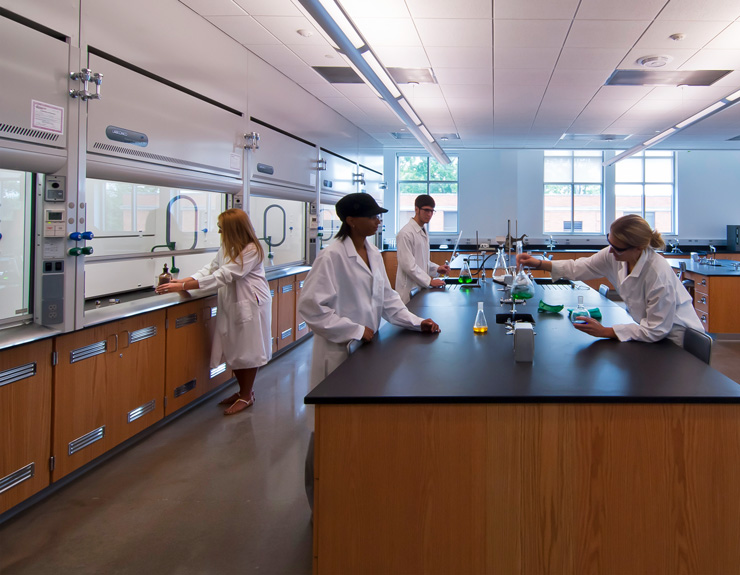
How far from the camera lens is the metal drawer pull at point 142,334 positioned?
10.1ft

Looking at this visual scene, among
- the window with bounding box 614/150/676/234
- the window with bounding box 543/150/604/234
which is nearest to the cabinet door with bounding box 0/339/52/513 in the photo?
the window with bounding box 543/150/604/234

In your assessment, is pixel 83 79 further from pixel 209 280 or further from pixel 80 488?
pixel 80 488

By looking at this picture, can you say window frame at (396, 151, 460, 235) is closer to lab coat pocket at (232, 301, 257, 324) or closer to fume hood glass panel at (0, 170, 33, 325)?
lab coat pocket at (232, 301, 257, 324)

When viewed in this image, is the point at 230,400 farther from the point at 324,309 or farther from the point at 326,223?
the point at 326,223

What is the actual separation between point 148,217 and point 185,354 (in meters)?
1.00

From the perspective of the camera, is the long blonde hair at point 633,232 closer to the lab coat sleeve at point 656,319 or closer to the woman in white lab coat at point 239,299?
the lab coat sleeve at point 656,319

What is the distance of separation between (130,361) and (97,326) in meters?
0.35

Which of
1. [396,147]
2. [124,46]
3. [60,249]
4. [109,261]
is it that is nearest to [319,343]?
[60,249]

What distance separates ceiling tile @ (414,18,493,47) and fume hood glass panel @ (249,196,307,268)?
214cm

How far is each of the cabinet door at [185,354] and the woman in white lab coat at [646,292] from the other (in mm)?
2456

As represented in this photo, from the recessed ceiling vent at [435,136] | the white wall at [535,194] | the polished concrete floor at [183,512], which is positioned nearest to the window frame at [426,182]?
the white wall at [535,194]

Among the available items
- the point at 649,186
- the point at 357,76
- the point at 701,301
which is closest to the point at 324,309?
the point at 357,76

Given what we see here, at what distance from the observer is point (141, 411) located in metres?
3.21

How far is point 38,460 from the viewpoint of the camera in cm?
247
